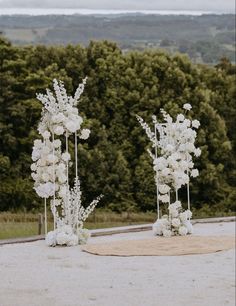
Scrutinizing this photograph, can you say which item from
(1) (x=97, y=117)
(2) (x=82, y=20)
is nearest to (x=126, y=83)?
(1) (x=97, y=117)

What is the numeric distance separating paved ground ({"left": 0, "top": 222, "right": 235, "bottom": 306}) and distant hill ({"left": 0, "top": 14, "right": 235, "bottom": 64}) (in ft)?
64.9

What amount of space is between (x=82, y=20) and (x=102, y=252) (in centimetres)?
2591

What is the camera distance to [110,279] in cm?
838

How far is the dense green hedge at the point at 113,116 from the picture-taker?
22062 mm

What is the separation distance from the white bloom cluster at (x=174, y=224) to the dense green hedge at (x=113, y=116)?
A: 27.1 feet

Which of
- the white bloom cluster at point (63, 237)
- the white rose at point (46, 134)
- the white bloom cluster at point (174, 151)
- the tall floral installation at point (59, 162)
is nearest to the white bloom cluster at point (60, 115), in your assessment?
the tall floral installation at point (59, 162)

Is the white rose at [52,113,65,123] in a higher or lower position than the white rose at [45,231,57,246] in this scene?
higher

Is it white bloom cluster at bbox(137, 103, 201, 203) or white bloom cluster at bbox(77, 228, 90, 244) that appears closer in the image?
white bloom cluster at bbox(77, 228, 90, 244)

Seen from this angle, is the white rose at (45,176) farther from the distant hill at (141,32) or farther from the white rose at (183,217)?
the distant hill at (141,32)

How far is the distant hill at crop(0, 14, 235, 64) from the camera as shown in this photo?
110 ft

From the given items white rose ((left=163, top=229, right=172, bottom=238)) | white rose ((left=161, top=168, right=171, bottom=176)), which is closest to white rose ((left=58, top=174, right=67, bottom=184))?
white rose ((left=161, top=168, right=171, bottom=176))

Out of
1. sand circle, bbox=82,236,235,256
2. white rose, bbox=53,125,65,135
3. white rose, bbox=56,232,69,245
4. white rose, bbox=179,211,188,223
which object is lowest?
sand circle, bbox=82,236,235,256

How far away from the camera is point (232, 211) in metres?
23.1

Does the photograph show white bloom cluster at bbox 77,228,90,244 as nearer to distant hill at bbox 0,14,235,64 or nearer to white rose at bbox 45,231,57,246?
white rose at bbox 45,231,57,246
